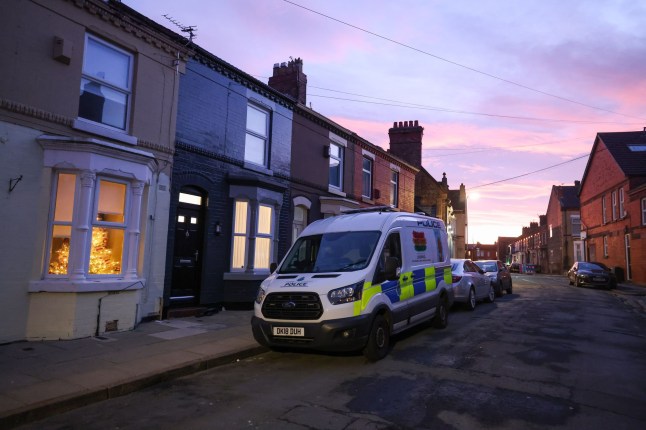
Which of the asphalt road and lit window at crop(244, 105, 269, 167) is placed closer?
the asphalt road

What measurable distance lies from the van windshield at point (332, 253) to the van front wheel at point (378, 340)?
93cm

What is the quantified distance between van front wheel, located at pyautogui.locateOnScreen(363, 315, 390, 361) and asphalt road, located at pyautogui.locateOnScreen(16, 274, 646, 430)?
0.49 feet

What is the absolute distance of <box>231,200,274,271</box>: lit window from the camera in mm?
12008

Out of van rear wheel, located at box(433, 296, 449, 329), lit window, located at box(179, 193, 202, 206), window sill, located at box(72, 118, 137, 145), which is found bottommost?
van rear wheel, located at box(433, 296, 449, 329)

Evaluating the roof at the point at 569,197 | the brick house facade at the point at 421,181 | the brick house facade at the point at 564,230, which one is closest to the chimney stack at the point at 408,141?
the brick house facade at the point at 421,181

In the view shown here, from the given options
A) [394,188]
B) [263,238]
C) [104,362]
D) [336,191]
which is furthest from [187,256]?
[394,188]

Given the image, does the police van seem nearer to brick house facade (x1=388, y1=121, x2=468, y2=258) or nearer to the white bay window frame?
the white bay window frame

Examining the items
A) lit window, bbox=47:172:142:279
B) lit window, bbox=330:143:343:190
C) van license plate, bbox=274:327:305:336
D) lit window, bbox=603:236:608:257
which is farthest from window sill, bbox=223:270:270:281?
lit window, bbox=603:236:608:257

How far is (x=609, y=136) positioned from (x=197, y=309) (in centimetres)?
3444

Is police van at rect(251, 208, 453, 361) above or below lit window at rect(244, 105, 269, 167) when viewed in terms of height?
below

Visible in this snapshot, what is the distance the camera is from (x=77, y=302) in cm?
778

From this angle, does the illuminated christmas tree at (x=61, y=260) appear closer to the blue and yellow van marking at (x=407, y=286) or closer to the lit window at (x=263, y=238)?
the lit window at (x=263, y=238)

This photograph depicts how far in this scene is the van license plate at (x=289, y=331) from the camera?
6.45 m

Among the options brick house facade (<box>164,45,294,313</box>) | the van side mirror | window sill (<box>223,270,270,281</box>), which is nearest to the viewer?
the van side mirror
